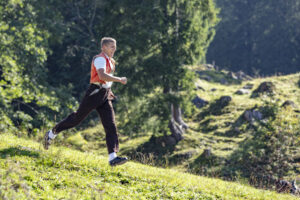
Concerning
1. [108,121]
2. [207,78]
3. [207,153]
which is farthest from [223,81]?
[108,121]

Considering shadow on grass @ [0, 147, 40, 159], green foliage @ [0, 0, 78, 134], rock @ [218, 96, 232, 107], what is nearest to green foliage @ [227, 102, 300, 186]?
rock @ [218, 96, 232, 107]

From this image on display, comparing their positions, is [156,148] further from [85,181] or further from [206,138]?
[85,181]

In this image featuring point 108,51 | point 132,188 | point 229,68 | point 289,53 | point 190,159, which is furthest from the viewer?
point 229,68

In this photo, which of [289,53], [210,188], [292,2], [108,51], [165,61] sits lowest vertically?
[210,188]

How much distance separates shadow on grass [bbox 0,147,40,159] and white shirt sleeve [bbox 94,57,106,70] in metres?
2.11

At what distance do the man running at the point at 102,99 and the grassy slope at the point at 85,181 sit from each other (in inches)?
18.0

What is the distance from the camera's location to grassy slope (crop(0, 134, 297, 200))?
4.79 m

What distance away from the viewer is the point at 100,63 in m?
6.16

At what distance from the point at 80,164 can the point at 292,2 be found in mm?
50735

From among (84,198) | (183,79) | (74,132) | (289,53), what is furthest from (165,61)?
(289,53)

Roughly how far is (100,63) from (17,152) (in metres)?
2.34

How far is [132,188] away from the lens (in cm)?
596

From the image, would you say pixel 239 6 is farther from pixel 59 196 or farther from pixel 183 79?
pixel 59 196

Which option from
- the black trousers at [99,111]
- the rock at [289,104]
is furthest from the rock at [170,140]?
the black trousers at [99,111]
